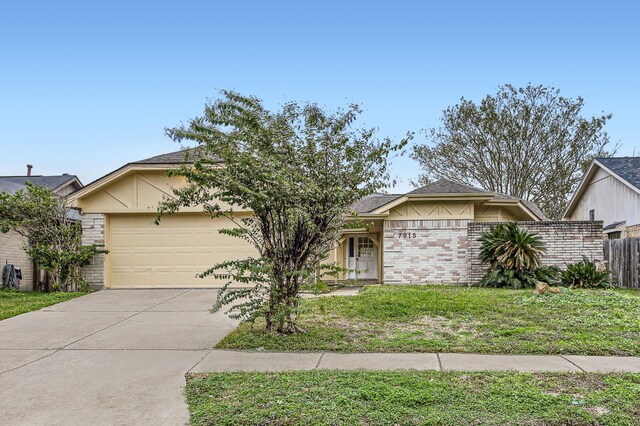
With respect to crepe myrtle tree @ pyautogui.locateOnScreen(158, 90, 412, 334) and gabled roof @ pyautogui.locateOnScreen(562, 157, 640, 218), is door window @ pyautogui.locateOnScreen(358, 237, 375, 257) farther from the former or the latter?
crepe myrtle tree @ pyautogui.locateOnScreen(158, 90, 412, 334)

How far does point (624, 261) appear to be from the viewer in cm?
1468

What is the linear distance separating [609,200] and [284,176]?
1909 cm

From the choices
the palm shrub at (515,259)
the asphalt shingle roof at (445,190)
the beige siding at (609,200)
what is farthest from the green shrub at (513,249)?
the beige siding at (609,200)

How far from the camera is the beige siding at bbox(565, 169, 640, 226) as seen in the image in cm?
1827

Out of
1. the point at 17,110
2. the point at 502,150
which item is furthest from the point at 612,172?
the point at 17,110

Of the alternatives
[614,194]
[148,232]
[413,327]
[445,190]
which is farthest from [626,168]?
[148,232]

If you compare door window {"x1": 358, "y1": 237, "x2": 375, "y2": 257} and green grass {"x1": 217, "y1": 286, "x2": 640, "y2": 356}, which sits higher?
door window {"x1": 358, "y1": 237, "x2": 375, "y2": 257}

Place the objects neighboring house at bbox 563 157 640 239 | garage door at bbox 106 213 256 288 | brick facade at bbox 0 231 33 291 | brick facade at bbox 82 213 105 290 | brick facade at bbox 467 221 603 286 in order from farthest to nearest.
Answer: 1. neighboring house at bbox 563 157 640 239
2. brick facade at bbox 467 221 603 286
3. brick facade at bbox 0 231 33 291
4. garage door at bbox 106 213 256 288
5. brick facade at bbox 82 213 105 290

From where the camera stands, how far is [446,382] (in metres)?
4.54

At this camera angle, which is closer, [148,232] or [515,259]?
[515,259]

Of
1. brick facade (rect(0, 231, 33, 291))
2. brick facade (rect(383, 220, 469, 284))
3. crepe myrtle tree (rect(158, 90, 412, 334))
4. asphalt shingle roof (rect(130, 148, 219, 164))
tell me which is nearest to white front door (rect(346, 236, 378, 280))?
brick facade (rect(383, 220, 469, 284))

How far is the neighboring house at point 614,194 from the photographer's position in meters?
18.2

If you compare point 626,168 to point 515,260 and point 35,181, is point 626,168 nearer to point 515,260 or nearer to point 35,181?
point 515,260

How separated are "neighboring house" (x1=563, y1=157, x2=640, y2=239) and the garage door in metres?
14.7
